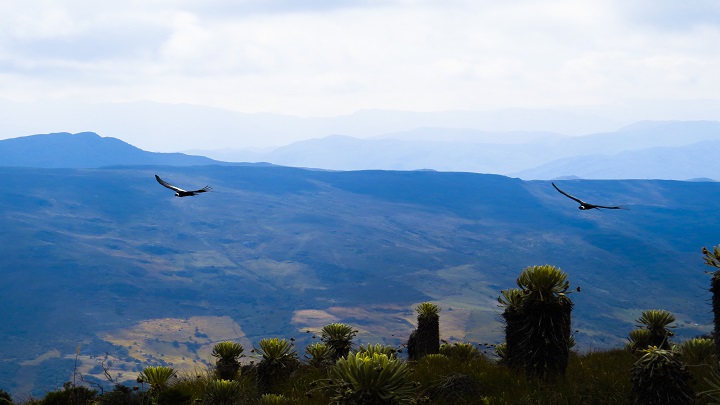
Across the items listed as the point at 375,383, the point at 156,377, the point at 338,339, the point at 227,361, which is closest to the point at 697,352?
the point at 338,339

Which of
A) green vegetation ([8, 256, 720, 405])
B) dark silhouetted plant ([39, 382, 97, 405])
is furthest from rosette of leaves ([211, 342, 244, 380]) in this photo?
dark silhouetted plant ([39, 382, 97, 405])

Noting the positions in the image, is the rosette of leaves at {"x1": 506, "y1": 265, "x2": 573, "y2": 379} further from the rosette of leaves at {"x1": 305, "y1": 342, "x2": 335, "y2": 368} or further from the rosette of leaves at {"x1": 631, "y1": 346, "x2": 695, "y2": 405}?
the rosette of leaves at {"x1": 305, "y1": 342, "x2": 335, "y2": 368}

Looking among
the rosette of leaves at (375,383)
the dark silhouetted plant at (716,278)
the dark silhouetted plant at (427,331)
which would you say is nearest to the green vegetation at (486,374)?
the rosette of leaves at (375,383)

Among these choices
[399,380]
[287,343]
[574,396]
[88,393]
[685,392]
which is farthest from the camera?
[287,343]

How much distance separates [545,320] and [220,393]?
6738 mm

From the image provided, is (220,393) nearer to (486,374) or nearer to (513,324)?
(486,374)

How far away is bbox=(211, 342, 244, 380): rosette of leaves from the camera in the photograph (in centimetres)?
1623

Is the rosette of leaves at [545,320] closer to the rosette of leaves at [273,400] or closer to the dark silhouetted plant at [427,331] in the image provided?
the rosette of leaves at [273,400]

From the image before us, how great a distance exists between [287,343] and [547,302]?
6226 mm

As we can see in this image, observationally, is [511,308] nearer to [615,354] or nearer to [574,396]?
[574,396]

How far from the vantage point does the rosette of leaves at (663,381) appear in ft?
36.4

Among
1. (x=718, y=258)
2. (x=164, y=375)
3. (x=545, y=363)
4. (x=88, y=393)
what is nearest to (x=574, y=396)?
(x=545, y=363)

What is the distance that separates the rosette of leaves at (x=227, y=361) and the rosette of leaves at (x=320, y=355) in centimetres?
179

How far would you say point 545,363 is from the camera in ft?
44.2
